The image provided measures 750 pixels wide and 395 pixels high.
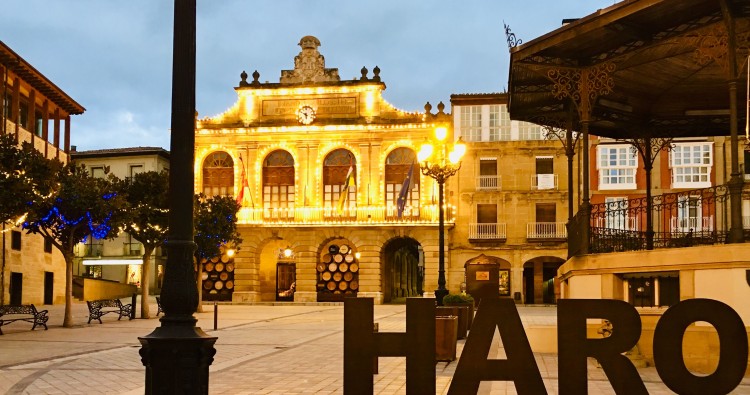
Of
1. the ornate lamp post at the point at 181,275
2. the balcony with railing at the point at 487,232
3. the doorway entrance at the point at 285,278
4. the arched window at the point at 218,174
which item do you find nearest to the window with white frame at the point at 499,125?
the balcony with railing at the point at 487,232

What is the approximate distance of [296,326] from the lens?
26.7m

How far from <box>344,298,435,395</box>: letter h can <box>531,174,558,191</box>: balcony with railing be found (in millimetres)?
43009

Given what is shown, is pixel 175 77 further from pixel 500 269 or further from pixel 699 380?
pixel 500 269

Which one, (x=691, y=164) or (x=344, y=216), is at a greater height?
(x=691, y=164)

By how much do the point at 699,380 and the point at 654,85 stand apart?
13.8m

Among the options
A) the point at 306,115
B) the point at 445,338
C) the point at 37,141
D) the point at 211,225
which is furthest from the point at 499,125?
the point at 445,338

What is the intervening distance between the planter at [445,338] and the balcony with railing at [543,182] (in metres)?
35.1

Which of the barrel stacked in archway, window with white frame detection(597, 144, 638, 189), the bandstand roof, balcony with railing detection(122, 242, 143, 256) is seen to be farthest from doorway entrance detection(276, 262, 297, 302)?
the bandstand roof

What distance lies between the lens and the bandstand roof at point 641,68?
13.6 m

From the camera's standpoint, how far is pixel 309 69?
52.9 metres

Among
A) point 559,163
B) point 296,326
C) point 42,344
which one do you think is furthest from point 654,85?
point 559,163

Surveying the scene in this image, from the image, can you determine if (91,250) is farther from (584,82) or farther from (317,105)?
(584,82)

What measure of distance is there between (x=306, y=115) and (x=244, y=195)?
621 cm

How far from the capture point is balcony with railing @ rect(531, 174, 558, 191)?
48719mm
